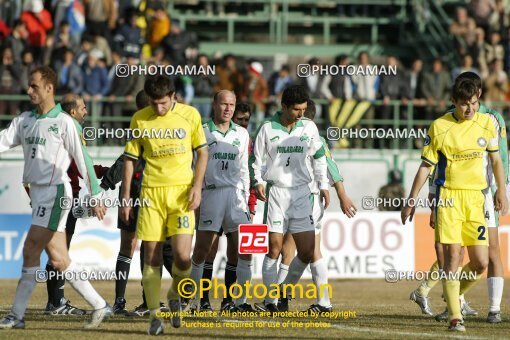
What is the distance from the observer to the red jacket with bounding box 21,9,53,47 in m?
25.2

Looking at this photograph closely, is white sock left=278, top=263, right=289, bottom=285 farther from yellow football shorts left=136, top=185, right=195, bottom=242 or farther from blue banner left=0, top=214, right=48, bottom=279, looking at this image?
blue banner left=0, top=214, right=48, bottom=279

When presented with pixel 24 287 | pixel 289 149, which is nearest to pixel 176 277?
pixel 24 287

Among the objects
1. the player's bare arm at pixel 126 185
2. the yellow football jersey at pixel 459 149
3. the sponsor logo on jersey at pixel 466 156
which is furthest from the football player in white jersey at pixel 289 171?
the player's bare arm at pixel 126 185

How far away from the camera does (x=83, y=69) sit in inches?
940

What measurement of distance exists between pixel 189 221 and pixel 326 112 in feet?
45.2

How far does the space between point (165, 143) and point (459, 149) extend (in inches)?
119

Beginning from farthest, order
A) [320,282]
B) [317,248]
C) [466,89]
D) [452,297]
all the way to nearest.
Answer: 1. [317,248]
2. [320,282]
3. [466,89]
4. [452,297]

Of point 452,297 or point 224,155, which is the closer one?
point 452,297

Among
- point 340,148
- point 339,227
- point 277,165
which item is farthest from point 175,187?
point 340,148

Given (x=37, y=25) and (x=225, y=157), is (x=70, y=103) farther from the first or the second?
(x=37, y=25)

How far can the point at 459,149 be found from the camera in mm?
11609

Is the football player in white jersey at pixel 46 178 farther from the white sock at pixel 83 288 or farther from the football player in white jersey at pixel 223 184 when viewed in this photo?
the football player in white jersey at pixel 223 184

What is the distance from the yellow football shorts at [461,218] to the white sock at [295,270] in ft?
7.35

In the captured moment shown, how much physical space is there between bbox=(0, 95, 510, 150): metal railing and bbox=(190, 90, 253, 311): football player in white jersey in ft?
32.4
